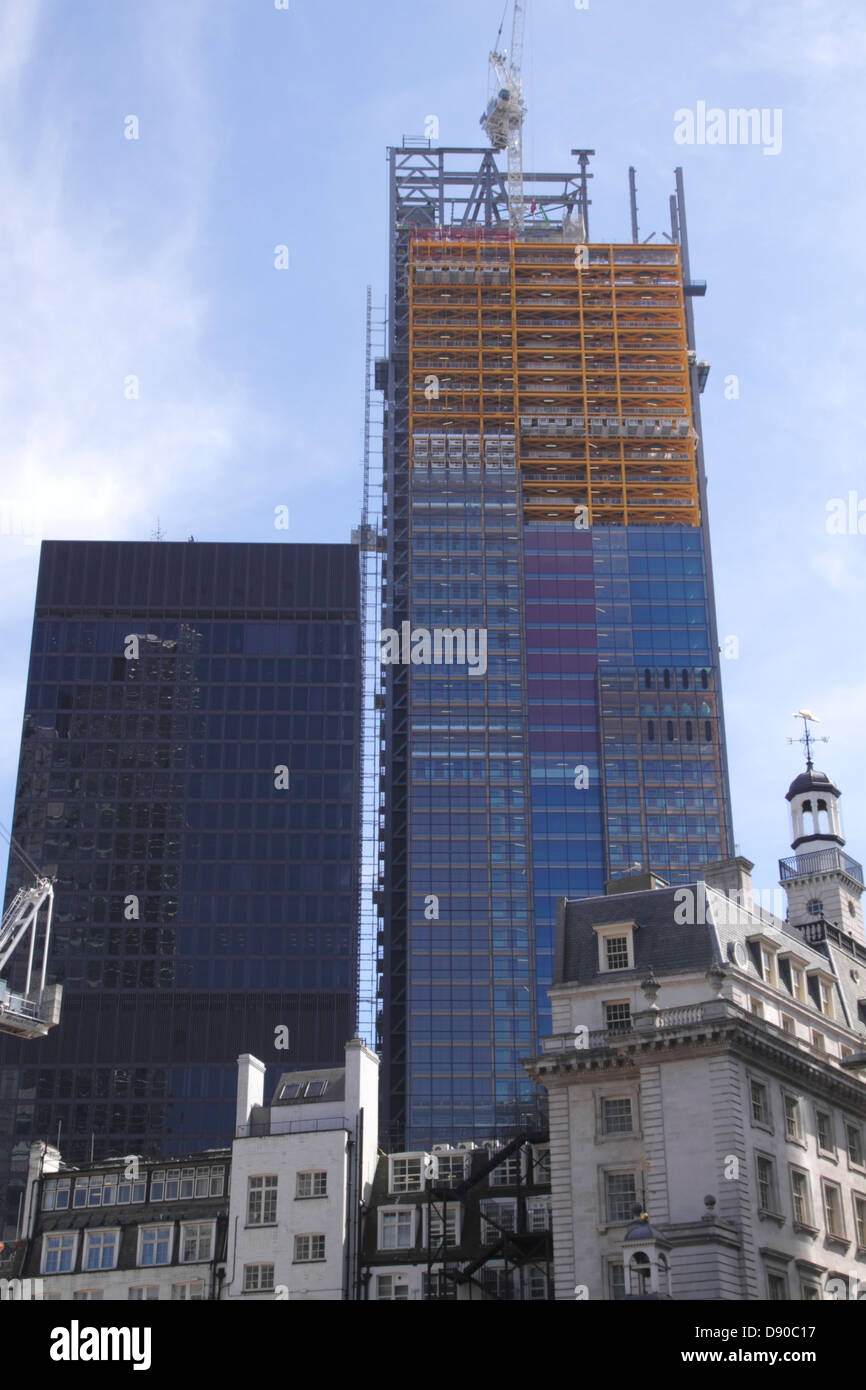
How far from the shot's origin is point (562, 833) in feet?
559

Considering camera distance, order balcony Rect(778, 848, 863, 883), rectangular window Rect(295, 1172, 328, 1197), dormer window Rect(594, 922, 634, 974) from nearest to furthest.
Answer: dormer window Rect(594, 922, 634, 974), rectangular window Rect(295, 1172, 328, 1197), balcony Rect(778, 848, 863, 883)

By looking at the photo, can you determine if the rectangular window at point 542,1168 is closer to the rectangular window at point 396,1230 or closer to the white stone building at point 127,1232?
the rectangular window at point 396,1230

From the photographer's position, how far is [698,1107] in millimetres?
67125

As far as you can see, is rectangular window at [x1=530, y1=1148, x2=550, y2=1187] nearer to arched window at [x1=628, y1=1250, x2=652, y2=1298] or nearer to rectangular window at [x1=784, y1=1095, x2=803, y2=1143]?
rectangular window at [x1=784, y1=1095, x2=803, y2=1143]

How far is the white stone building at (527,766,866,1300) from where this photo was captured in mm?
65312

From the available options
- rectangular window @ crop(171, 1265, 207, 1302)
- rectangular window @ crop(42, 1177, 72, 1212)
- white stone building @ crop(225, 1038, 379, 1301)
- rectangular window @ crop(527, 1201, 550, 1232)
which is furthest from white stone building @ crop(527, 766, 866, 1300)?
rectangular window @ crop(42, 1177, 72, 1212)

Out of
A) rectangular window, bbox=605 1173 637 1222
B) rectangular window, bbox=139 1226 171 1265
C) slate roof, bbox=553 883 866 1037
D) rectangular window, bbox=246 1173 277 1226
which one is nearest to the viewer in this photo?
rectangular window, bbox=605 1173 637 1222

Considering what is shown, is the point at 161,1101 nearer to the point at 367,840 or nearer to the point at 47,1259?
the point at 367,840

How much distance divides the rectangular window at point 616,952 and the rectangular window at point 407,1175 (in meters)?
16.5

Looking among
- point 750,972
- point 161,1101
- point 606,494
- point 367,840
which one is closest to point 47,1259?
point 750,972

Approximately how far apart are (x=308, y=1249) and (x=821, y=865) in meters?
44.5

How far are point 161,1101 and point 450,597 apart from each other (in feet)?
194

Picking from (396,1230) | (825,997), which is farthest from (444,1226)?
(825,997)

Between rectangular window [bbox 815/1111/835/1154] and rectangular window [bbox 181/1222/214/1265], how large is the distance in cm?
2828
